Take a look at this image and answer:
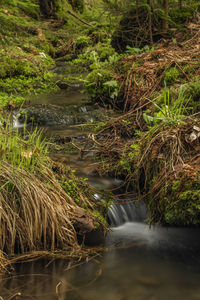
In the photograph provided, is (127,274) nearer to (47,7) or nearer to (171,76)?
(171,76)

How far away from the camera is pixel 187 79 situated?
6.34 m

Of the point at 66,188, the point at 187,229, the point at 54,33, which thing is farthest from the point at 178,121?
the point at 54,33

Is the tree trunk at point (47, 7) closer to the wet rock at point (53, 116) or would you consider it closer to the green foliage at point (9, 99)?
the green foliage at point (9, 99)

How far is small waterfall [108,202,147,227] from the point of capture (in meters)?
3.81

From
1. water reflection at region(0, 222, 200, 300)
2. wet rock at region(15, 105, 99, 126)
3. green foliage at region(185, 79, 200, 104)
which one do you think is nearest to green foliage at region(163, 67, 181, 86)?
green foliage at region(185, 79, 200, 104)

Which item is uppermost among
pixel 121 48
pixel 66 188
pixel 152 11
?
pixel 152 11

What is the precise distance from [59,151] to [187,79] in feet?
9.15

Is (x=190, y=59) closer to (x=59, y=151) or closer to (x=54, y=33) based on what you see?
(x=59, y=151)

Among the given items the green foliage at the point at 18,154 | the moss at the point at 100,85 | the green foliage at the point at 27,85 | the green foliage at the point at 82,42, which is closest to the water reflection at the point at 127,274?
the green foliage at the point at 18,154

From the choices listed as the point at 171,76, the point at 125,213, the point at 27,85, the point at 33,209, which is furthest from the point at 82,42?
the point at 33,209

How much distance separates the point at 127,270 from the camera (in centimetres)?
304

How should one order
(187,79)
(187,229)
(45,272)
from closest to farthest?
1. (45,272)
2. (187,229)
3. (187,79)

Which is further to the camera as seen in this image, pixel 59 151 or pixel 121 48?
pixel 121 48

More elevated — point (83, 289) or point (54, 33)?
point (54, 33)
